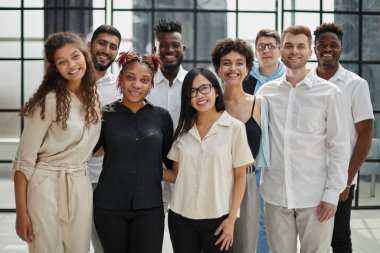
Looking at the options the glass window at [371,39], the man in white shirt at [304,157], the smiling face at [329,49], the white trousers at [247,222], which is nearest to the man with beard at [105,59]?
the white trousers at [247,222]

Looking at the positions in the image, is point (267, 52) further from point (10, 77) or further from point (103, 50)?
point (10, 77)

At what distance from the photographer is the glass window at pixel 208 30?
5148mm

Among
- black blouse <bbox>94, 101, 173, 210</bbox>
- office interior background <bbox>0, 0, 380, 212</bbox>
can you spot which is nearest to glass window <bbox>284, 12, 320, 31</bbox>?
office interior background <bbox>0, 0, 380, 212</bbox>

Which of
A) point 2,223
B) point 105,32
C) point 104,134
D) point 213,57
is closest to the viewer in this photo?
point 104,134

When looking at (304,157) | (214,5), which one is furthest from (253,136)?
(214,5)

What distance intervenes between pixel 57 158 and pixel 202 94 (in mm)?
682

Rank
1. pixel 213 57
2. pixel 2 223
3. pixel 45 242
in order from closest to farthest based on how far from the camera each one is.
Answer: pixel 45 242 < pixel 213 57 < pixel 2 223

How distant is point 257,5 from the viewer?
5.07 m

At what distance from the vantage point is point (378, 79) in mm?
5141

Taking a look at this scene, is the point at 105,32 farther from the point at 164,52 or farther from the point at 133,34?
A: the point at 133,34

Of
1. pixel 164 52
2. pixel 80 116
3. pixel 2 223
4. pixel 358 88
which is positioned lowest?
pixel 2 223

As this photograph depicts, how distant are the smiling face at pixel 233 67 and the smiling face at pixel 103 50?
2.53 feet

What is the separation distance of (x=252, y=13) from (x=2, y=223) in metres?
3.31

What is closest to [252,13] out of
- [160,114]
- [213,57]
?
[213,57]
